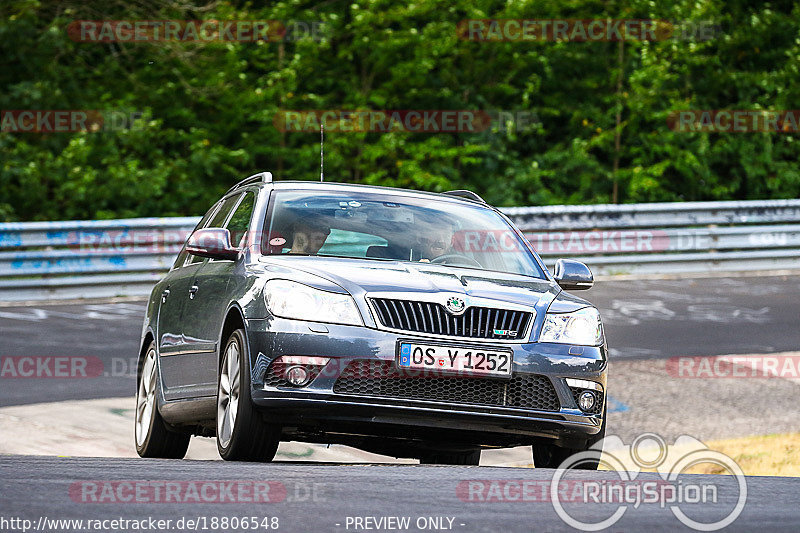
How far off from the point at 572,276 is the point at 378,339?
1.75m

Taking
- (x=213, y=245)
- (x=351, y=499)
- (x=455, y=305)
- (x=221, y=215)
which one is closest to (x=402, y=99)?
(x=221, y=215)

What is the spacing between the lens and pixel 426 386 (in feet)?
23.6

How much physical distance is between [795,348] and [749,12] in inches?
571

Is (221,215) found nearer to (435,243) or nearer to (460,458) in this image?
(435,243)

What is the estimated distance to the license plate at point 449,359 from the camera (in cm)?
712

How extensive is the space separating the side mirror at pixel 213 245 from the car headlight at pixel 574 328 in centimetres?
176

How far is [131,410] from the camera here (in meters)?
11.6

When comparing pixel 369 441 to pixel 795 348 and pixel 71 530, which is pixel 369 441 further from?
pixel 795 348

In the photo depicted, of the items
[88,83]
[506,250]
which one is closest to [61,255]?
[88,83]

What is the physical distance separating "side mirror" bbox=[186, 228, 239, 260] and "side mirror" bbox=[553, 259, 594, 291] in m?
1.85

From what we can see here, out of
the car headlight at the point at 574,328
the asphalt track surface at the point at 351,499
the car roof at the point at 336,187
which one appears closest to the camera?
the asphalt track surface at the point at 351,499

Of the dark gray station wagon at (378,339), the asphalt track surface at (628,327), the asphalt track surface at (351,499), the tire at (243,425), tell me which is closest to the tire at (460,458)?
the dark gray station wagon at (378,339)

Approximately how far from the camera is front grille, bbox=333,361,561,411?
7145 millimetres

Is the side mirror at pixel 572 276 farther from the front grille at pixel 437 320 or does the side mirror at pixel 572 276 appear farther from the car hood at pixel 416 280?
the front grille at pixel 437 320
